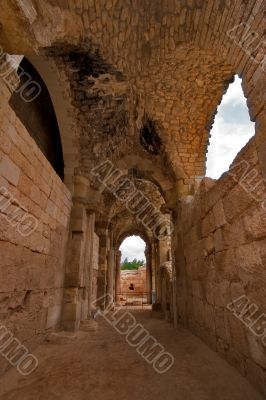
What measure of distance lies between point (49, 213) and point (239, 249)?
2.70 m

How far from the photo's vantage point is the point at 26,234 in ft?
8.86

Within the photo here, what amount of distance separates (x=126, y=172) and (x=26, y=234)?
4.10 meters

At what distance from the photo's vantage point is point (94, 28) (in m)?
3.44

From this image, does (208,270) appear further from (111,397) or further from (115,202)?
(115,202)

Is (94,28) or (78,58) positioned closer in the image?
(94,28)

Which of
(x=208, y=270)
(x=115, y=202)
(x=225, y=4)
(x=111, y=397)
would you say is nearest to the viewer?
(x=111, y=397)

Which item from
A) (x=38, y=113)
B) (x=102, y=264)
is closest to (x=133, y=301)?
(x=102, y=264)

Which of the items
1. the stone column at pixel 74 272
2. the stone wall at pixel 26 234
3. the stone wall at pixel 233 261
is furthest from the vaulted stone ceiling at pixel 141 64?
the stone wall at pixel 233 261

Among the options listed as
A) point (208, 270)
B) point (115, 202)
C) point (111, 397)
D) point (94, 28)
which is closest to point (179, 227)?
point (208, 270)

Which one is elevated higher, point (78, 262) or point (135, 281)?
point (78, 262)

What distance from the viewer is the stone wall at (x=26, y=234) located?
7.38ft

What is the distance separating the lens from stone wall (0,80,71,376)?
2.25 meters

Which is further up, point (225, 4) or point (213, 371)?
point (225, 4)

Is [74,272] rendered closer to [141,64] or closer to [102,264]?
[141,64]
